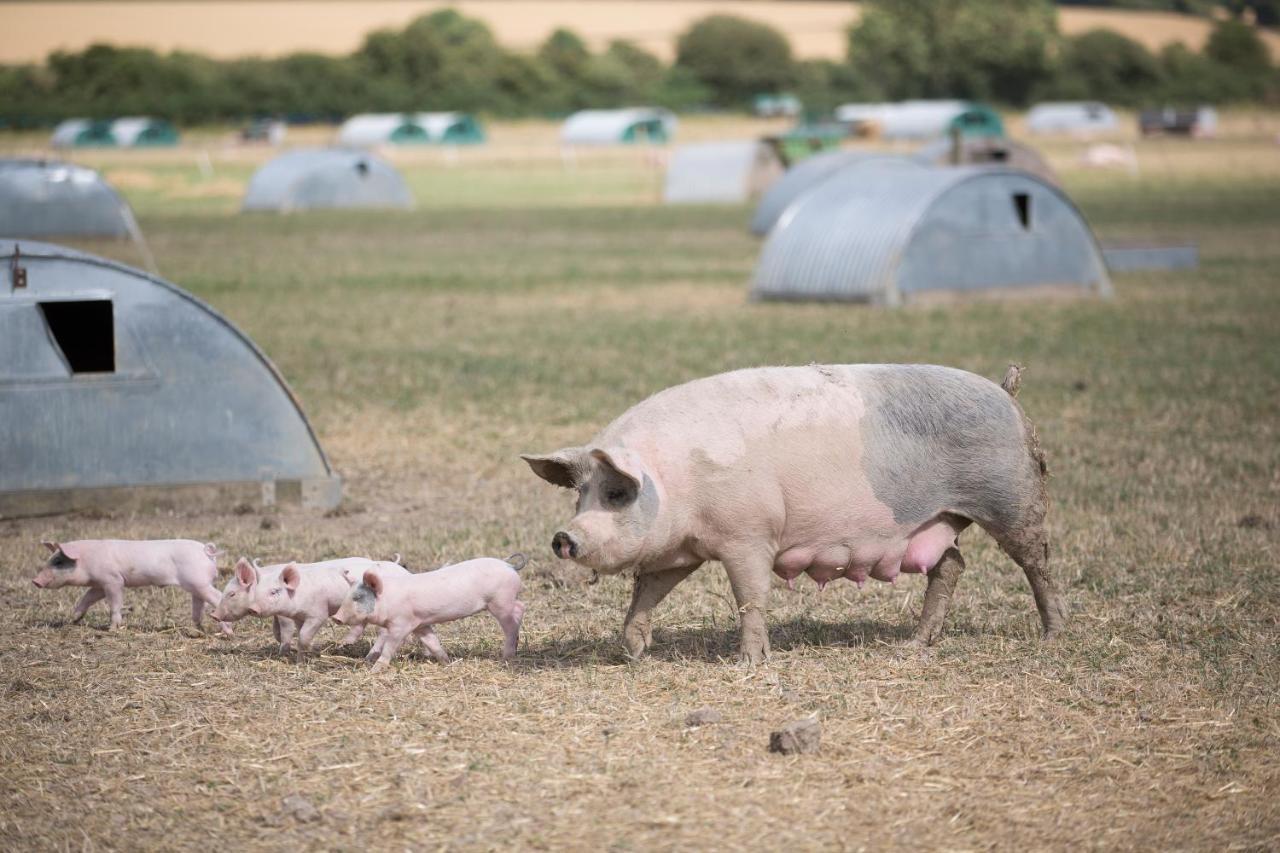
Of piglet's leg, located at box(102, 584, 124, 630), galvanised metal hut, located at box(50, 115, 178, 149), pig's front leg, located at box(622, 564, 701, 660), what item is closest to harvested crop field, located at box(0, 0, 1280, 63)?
galvanised metal hut, located at box(50, 115, 178, 149)

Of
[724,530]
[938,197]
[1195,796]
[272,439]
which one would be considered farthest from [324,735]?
[938,197]

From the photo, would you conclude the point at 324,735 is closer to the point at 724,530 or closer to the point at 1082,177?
the point at 724,530

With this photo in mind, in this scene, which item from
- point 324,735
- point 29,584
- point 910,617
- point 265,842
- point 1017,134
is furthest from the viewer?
point 1017,134

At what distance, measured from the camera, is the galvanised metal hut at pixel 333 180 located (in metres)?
44.3

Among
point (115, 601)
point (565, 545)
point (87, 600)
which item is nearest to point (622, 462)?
point (565, 545)

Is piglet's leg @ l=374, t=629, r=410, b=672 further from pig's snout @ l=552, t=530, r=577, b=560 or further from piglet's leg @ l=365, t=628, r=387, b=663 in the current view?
pig's snout @ l=552, t=530, r=577, b=560

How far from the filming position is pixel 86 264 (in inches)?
404

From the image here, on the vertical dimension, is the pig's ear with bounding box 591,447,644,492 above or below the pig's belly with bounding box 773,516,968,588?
above

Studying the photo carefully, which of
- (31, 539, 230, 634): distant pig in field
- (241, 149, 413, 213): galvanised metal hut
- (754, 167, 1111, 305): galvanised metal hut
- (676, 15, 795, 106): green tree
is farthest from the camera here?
(676, 15, 795, 106): green tree

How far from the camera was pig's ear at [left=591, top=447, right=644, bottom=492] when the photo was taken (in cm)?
649

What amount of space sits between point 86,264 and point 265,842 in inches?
230

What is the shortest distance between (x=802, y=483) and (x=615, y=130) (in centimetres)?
7947

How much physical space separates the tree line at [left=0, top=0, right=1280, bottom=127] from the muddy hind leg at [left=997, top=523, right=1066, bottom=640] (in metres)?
96.8

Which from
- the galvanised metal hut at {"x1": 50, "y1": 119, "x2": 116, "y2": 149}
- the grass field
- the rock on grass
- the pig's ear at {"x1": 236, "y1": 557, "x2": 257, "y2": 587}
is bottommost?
the grass field
